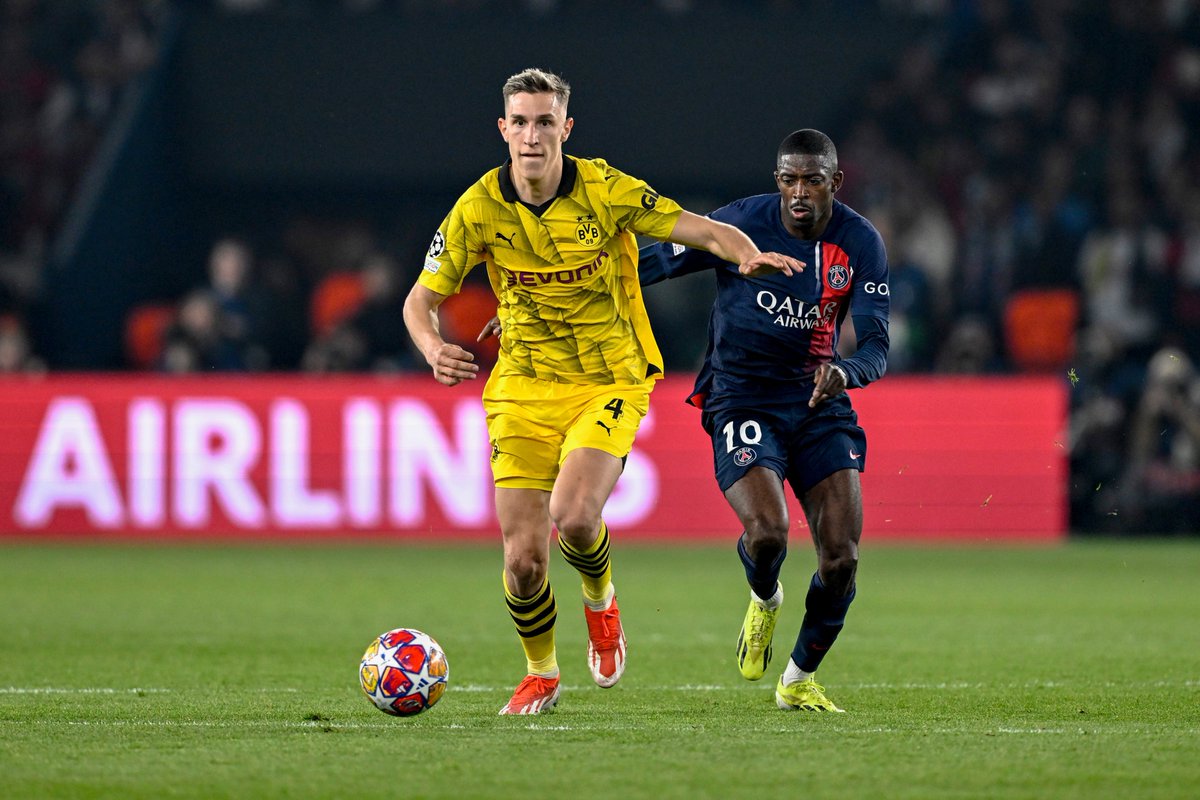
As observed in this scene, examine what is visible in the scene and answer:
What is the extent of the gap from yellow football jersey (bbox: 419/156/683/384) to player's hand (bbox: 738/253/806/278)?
1.58 feet

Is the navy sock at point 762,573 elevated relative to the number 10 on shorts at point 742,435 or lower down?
lower down

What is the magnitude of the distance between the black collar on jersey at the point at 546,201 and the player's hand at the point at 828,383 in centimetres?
117

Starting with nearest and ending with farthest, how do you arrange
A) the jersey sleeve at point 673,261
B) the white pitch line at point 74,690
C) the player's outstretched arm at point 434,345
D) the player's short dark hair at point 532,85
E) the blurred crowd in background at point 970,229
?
the player's outstretched arm at point 434,345
the player's short dark hair at point 532,85
the jersey sleeve at point 673,261
the white pitch line at point 74,690
the blurred crowd in background at point 970,229

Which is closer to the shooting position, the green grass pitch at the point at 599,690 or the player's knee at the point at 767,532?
the green grass pitch at the point at 599,690

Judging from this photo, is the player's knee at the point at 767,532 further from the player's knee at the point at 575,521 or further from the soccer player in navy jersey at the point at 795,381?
the player's knee at the point at 575,521

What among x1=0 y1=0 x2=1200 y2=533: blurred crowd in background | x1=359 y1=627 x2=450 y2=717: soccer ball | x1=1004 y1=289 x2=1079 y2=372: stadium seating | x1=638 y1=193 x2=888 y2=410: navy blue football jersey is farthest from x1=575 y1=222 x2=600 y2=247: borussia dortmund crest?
x1=1004 y1=289 x2=1079 y2=372: stadium seating

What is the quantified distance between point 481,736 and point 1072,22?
14815 millimetres

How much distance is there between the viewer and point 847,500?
22.6 ft

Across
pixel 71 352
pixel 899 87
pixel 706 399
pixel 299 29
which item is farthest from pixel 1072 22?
pixel 706 399

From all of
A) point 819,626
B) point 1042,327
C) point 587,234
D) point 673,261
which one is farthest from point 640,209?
point 1042,327

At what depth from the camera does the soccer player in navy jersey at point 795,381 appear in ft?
22.6

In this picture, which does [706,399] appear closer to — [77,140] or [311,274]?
[311,274]

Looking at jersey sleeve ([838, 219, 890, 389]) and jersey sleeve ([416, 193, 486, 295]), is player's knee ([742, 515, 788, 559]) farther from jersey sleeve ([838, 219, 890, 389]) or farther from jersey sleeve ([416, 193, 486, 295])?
jersey sleeve ([416, 193, 486, 295])

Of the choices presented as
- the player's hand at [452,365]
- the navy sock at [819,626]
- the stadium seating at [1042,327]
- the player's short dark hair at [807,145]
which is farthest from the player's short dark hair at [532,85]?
the stadium seating at [1042,327]
